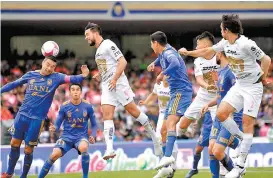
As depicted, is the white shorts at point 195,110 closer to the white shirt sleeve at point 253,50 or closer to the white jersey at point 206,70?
the white jersey at point 206,70

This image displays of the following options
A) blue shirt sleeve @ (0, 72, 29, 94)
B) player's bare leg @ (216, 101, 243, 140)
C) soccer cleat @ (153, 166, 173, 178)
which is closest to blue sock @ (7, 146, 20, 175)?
blue shirt sleeve @ (0, 72, 29, 94)

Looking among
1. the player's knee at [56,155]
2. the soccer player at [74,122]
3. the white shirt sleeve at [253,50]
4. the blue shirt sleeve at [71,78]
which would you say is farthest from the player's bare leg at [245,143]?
the player's knee at [56,155]

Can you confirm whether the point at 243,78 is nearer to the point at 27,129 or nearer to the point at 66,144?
the point at 66,144

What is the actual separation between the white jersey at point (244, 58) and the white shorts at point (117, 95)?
91.7 inches

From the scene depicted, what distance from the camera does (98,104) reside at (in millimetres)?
23625

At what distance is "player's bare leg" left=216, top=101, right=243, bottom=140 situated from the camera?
11328mm

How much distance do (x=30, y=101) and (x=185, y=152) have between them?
7330 mm

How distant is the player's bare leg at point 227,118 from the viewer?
1133cm

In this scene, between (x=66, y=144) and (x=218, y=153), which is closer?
(x=218, y=153)

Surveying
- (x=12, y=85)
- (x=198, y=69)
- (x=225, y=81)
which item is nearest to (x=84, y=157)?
(x=12, y=85)

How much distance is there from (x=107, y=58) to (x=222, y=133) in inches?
103

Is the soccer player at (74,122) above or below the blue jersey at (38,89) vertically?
below

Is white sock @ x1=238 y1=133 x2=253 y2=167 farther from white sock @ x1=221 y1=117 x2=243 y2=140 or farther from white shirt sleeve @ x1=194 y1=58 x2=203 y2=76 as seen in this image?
white shirt sleeve @ x1=194 y1=58 x2=203 y2=76

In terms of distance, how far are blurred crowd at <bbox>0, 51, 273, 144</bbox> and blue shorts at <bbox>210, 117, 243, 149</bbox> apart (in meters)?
7.75
